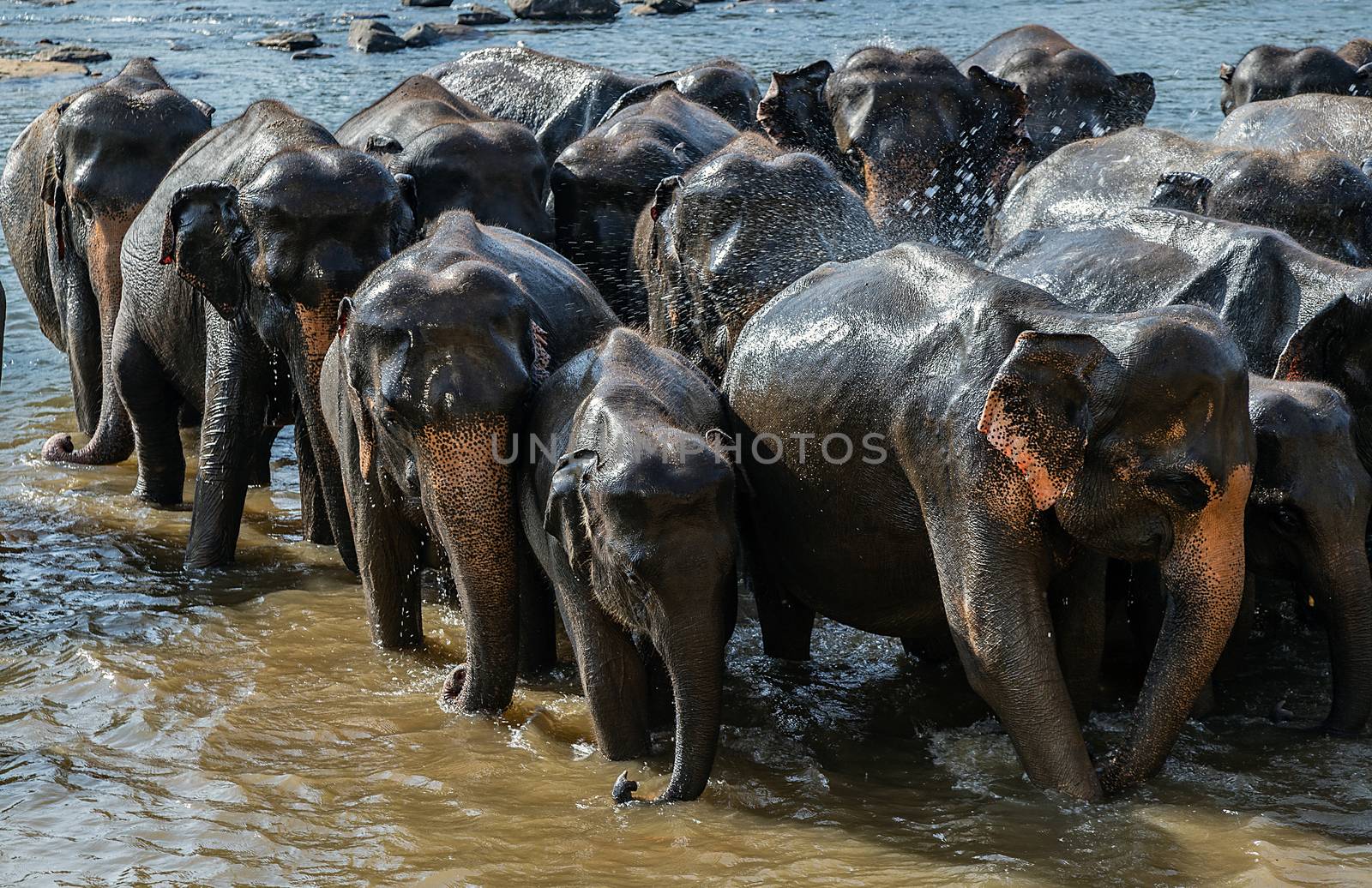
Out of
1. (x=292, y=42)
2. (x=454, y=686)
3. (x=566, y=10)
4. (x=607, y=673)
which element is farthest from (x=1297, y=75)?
(x=566, y=10)

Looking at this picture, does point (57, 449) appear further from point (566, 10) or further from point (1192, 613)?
point (566, 10)

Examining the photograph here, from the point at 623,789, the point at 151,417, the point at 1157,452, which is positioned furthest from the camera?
the point at 151,417

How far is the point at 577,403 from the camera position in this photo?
502 centimetres

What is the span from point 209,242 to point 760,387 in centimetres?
232

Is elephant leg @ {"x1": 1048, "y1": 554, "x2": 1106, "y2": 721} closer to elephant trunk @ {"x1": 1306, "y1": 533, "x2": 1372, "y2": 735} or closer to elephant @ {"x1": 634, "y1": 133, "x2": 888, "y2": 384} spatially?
elephant trunk @ {"x1": 1306, "y1": 533, "x2": 1372, "y2": 735}

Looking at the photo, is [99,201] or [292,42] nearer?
[99,201]

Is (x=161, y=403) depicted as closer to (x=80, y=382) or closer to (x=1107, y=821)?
(x=80, y=382)

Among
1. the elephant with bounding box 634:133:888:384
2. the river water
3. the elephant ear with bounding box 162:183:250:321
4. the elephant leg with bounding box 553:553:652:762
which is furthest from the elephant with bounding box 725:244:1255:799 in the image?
the elephant ear with bounding box 162:183:250:321

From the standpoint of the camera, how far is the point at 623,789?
4.70 meters

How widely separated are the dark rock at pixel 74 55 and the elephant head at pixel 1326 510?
2164cm

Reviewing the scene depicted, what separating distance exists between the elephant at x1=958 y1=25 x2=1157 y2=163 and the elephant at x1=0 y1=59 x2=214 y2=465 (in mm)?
4169

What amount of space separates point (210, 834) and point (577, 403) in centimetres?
143

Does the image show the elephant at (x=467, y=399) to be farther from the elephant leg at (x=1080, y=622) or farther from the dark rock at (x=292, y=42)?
the dark rock at (x=292, y=42)

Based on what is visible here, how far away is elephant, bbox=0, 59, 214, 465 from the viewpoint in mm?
8242
